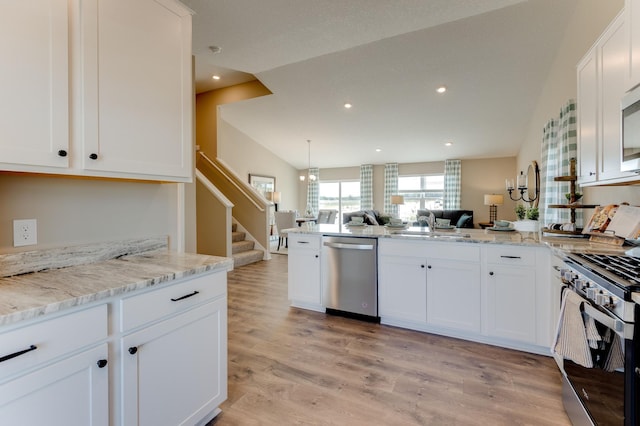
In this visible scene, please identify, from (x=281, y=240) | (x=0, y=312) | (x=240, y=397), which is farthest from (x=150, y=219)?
(x=281, y=240)

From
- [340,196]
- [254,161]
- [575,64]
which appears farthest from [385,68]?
[340,196]

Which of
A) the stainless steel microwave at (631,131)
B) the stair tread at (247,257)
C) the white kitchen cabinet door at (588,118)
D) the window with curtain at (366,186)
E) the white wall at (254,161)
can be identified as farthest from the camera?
the window with curtain at (366,186)

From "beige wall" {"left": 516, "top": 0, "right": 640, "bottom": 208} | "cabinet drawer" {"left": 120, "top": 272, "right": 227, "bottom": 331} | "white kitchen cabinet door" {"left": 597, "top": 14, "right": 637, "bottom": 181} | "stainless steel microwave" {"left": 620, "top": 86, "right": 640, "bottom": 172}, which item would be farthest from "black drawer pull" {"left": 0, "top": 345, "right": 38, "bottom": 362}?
"beige wall" {"left": 516, "top": 0, "right": 640, "bottom": 208}

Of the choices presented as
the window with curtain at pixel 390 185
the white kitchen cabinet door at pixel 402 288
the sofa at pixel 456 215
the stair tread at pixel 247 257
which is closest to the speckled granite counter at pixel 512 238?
the white kitchen cabinet door at pixel 402 288

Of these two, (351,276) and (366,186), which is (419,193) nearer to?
(366,186)

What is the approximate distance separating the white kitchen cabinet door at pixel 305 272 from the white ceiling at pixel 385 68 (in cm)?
205

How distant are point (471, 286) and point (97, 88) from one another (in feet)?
9.07

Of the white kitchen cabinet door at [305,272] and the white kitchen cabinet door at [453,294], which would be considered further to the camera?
the white kitchen cabinet door at [305,272]

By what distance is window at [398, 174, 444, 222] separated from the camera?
8961 mm

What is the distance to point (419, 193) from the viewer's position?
9.19 metres

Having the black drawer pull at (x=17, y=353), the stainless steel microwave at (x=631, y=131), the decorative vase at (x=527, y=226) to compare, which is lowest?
the black drawer pull at (x=17, y=353)

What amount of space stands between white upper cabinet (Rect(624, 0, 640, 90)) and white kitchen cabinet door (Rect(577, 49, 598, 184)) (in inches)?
17.6

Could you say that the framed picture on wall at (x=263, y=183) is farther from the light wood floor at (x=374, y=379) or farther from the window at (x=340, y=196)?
the light wood floor at (x=374, y=379)

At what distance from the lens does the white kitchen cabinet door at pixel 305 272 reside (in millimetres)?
3129
